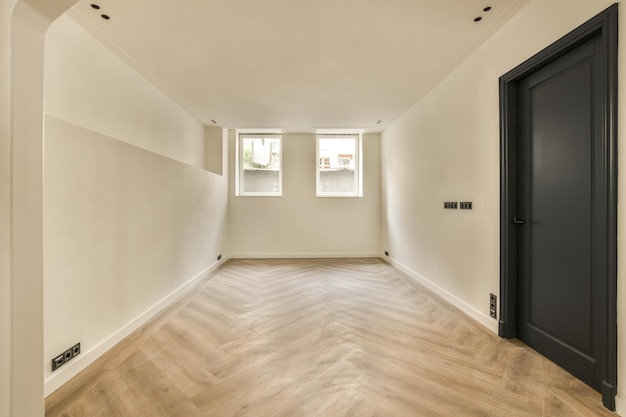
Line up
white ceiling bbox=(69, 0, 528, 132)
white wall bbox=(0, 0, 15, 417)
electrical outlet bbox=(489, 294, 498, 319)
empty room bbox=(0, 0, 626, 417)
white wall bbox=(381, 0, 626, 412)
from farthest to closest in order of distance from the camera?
1. electrical outlet bbox=(489, 294, 498, 319)
2. white ceiling bbox=(69, 0, 528, 132)
3. white wall bbox=(381, 0, 626, 412)
4. empty room bbox=(0, 0, 626, 417)
5. white wall bbox=(0, 0, 15, 417)

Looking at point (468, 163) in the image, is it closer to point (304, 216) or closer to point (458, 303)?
point (458, 303)

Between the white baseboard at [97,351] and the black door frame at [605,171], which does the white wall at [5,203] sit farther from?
the black door frame at [605,171]

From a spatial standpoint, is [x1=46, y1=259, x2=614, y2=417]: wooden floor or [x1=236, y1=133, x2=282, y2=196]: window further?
[x1=236, y1=133, x2=282, y2=196]: window

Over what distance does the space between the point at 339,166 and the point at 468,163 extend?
3727 millimetres

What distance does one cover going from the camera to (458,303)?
3.27 meters

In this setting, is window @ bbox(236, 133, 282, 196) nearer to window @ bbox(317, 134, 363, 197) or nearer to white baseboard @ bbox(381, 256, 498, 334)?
window @ bbox(317, 134, 363, 197)

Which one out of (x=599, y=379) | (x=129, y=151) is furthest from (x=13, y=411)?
(x=599, y=379)

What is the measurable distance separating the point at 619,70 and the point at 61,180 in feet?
11.7

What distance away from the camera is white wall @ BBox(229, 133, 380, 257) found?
634 centimetres

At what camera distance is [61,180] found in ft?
6.49

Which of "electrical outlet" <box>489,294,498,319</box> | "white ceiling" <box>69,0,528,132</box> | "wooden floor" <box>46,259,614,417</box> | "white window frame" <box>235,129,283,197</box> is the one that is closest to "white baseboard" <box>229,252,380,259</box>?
"white window frame" <box>235,129,283,197</box>

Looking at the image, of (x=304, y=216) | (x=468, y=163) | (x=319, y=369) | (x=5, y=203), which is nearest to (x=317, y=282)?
(x=304, y=216)

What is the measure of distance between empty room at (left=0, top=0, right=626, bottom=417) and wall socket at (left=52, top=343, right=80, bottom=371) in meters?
0.02

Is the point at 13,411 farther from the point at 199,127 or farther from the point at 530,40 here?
the point at 199,127
